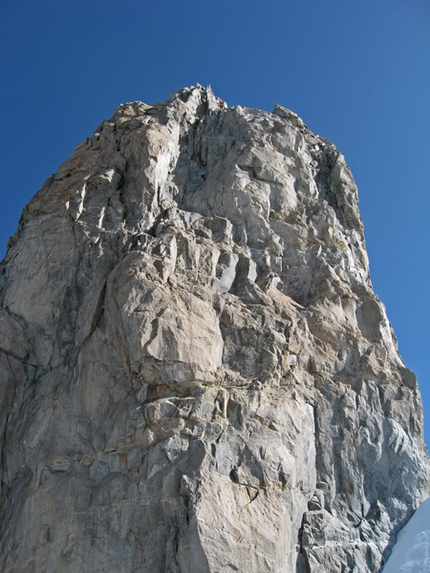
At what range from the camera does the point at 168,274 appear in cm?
2628

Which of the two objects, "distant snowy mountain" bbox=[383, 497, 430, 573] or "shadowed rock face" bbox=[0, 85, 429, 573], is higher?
"shadowed rock face" bbox=[0, 85, 429, 573]

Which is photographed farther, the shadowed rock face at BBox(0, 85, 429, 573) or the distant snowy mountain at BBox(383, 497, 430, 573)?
the distant snowy mountain at BBox(383, 497, 430, 573)

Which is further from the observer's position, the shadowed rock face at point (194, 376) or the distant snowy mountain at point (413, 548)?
the distant snowy mountain at point (413, 548)

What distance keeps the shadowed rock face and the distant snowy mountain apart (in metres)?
0.45

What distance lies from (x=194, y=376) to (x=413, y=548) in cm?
1045

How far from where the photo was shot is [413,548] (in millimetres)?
23797

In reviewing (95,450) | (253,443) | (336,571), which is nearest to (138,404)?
(95,450)

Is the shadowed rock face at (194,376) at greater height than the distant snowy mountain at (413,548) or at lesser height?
greater

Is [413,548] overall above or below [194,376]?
below

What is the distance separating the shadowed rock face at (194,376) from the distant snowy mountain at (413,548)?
0.45 meters

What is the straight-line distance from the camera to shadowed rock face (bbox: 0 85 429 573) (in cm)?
2152

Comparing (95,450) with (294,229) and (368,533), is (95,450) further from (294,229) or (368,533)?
(294,229)

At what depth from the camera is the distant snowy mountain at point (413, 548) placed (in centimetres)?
2311

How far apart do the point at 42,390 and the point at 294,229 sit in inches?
590
